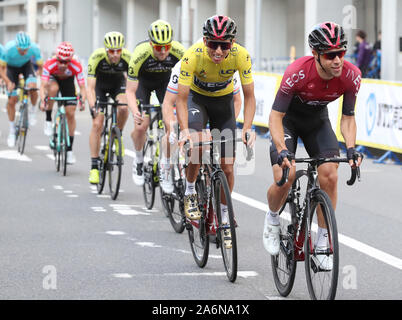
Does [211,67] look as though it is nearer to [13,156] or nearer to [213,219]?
[213,219]

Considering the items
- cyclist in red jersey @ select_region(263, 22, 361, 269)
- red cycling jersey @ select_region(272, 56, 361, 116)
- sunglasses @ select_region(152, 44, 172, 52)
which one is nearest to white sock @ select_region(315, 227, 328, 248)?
cyclist in red jersey @ select_region(263, 22, 361, 269)

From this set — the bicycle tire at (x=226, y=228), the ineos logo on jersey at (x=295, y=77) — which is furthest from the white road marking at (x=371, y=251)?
the ineos logo on jersey at (x=295, y=77)

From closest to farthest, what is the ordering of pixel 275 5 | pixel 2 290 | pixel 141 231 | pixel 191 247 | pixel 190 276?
1. pixel 2 290
2. pixel 190 276
3. pixel 191 247
4. pixel 141 231
5. pixel 275 5

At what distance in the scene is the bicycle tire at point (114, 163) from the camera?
36.7 ft

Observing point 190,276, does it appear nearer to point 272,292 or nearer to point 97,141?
point 272,292

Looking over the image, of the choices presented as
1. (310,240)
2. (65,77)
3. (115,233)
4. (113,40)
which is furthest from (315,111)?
(65,77)

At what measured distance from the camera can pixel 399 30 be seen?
76.4 ft

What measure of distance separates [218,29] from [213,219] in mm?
1438

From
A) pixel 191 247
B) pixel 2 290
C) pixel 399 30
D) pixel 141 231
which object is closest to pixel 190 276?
pixel 191 247

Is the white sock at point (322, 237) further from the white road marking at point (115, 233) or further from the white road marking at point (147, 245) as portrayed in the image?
the white road marking at point (115, 233)
